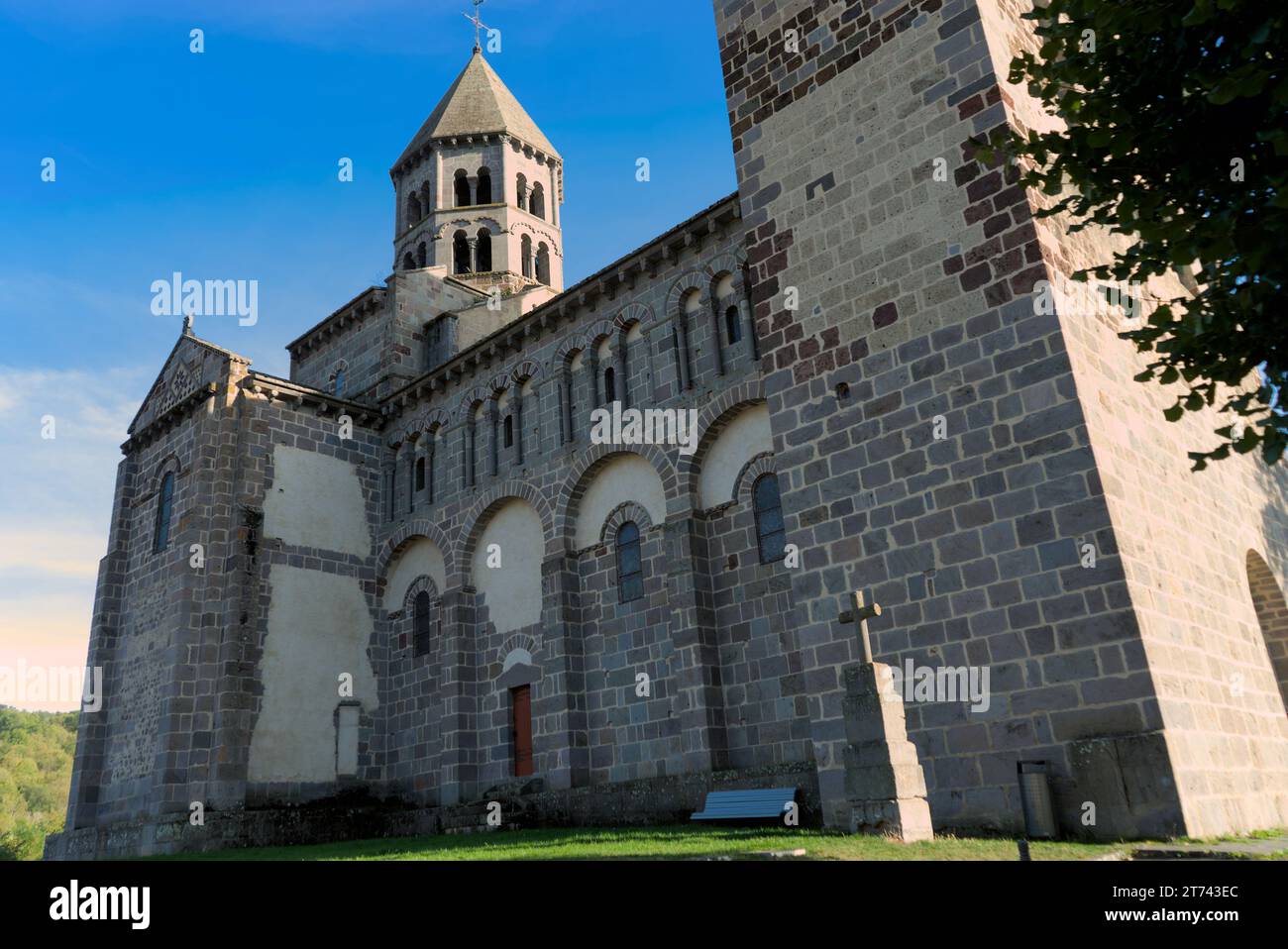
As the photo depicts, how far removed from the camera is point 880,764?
1034 cm

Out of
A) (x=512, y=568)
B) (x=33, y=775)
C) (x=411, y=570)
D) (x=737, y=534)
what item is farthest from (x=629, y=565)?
(x=33, y=775)

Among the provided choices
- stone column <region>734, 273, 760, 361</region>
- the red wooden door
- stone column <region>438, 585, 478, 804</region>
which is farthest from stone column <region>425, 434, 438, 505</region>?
stone column <region>734, 273, 760, 361</region>

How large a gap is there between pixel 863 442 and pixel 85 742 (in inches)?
798

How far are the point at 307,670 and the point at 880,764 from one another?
1666cm

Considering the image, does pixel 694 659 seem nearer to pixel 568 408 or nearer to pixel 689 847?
pixel 689 847

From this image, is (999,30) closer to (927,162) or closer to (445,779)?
(927,162)

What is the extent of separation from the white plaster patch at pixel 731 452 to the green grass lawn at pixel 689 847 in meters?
6.25

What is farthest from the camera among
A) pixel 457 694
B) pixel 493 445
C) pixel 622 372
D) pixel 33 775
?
pixel 33 775

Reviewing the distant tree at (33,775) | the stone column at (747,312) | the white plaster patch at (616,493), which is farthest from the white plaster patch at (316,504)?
the distant tree at (33,775)

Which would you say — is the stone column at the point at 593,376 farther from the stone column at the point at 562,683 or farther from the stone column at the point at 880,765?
the stone column at the point at 880,765
